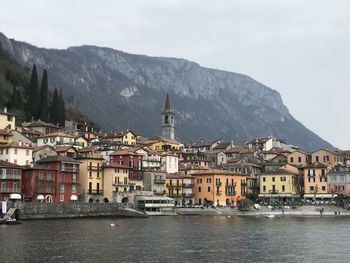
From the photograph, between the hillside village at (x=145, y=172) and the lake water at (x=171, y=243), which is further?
the hillside village at (x=145, y=172)

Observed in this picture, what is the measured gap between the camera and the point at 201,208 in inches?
4540

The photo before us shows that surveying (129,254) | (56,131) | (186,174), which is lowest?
(129,254)

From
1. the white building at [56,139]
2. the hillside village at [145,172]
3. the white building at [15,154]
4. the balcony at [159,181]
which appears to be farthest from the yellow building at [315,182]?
the white building at [15,154]

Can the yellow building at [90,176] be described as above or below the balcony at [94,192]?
above

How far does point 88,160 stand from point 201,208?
920 inches

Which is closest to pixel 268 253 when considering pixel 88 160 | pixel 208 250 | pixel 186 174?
pixel 208 250

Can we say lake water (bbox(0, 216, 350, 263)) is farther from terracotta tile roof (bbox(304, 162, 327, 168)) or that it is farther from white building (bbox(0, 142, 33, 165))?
terracotta tile roof (bbox(304, 162, 327, 168))

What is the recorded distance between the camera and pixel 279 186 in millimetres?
129125

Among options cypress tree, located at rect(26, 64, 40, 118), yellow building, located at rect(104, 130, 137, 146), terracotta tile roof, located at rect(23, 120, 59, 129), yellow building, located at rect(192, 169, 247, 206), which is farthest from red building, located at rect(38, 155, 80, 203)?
cypress tree, located at rect(26, 64, 40, 118)

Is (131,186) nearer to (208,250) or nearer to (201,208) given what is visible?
(201,208)

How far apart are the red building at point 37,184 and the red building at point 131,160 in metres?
20.7

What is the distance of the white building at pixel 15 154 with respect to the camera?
103900mm

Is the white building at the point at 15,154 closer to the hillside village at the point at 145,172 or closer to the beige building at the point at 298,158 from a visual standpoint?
the hillside village at the point at 145,172

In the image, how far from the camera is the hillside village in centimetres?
10188
